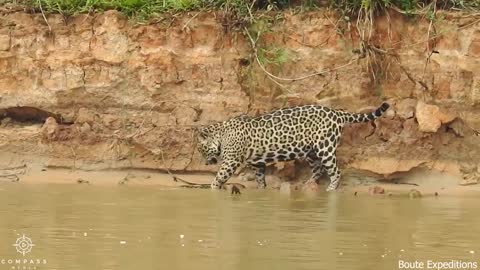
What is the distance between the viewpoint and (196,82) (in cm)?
1132

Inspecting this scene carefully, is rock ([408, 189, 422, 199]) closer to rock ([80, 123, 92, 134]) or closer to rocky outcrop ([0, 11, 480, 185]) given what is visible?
rocky outcrop ([0, 11, 480, 185])

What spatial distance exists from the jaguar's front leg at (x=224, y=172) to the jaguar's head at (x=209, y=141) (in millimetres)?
217

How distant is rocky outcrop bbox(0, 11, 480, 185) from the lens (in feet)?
35.9

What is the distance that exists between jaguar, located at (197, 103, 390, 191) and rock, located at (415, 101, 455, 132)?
350mm

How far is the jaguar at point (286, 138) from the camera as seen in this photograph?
1072 cm

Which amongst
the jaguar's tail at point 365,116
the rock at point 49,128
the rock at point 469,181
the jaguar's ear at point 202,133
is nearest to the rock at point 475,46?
the jaguar's tail at point 365,116

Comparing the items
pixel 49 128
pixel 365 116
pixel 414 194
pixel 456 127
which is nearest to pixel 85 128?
pixel 49 128

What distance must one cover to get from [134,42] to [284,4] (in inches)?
63.1

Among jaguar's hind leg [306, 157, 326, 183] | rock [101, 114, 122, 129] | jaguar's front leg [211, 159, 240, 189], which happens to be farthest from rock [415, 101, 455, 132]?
rock [101, 114, 122, 129]

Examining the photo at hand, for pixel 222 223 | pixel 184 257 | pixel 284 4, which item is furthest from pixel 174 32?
pixel 184 257

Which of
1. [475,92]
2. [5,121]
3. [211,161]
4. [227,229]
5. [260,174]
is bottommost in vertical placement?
[227,229]

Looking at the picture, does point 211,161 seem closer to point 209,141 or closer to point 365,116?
point 209,141

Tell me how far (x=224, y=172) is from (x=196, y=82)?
1.18m

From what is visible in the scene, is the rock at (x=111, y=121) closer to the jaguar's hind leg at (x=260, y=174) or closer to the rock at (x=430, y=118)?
the jaguar's hind leg at (x=260, y=174)
